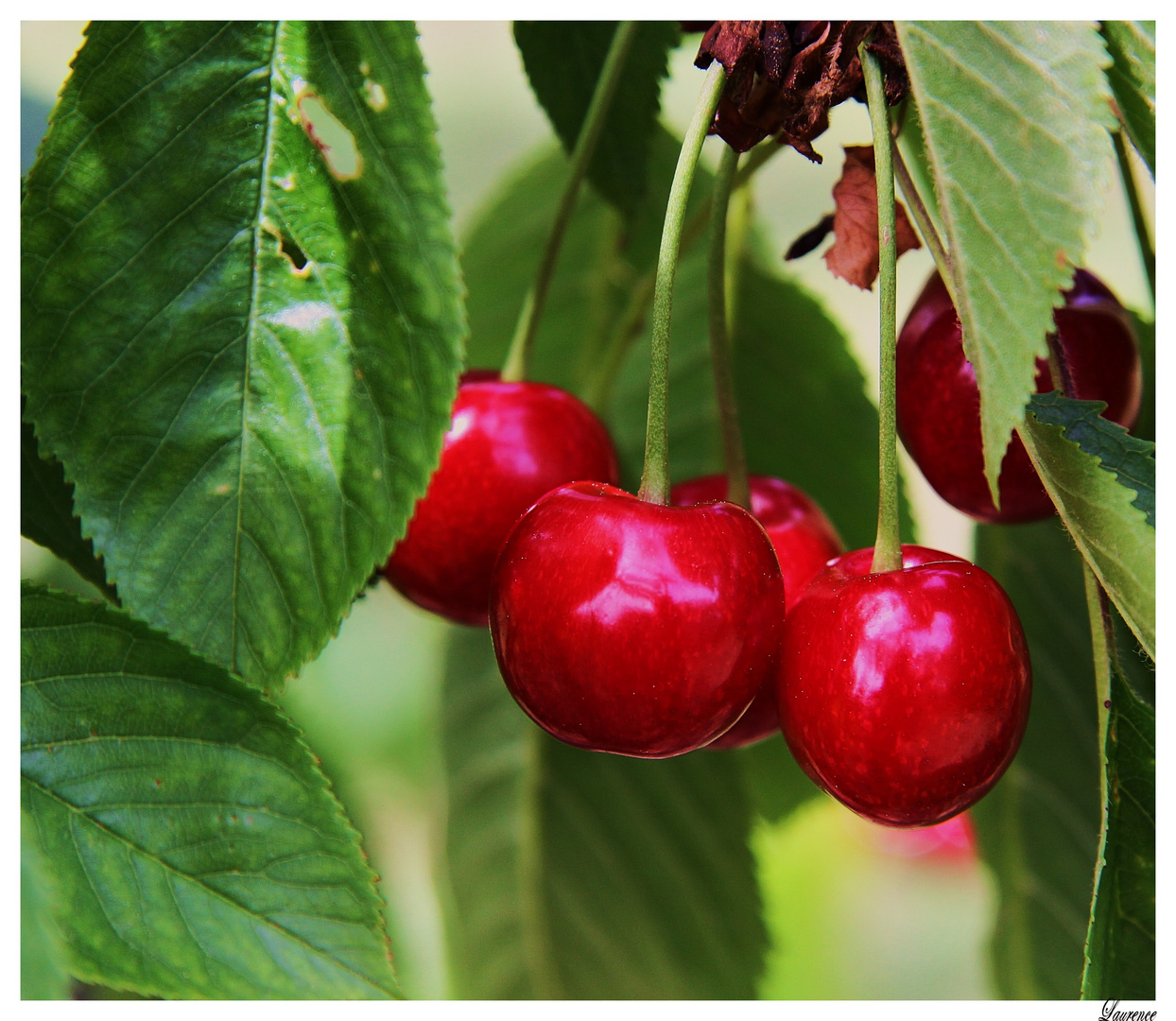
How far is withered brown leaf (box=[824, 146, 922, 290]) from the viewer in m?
0.63

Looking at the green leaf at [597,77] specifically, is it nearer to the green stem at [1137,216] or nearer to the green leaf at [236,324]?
the green leaf at [236,324]

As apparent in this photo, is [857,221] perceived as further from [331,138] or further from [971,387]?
[331,138]

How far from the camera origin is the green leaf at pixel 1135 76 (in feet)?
1.90

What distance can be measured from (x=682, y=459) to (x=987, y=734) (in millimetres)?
582

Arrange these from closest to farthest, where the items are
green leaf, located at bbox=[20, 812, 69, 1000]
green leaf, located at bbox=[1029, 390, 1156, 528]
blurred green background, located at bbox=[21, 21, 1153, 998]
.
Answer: green leaf, located at bbox=[20, 812, 69, 1000], green leaf, located at bbox=[1029, 390, 1156, 528], blurred green background, located at bbox=[21, 21, 1153, 998]

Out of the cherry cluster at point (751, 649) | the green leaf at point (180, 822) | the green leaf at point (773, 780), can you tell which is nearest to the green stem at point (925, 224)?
the cherry cluster at point (751, 649)

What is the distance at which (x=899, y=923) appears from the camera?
2295 mm

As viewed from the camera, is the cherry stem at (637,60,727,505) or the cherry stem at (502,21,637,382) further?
the cherry stem at (502,21,637,382)

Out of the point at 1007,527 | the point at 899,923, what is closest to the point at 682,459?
the point at 1007,527

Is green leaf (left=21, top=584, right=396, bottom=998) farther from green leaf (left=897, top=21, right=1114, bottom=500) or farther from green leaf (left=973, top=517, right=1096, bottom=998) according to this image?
green leaf (left=973, top=517, right=1096, bottom=998)

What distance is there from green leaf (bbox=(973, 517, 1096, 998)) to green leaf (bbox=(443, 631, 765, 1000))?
0.22 m

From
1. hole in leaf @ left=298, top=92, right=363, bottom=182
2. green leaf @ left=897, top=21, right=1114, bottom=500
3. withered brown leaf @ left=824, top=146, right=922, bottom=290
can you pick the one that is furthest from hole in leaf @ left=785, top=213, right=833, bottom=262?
hole in leaf @ left=298, top=92, right=363, bottom=182

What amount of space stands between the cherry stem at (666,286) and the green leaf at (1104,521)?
0.17 m

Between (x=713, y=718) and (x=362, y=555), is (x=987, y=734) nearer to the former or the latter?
(x=713, y=718)
